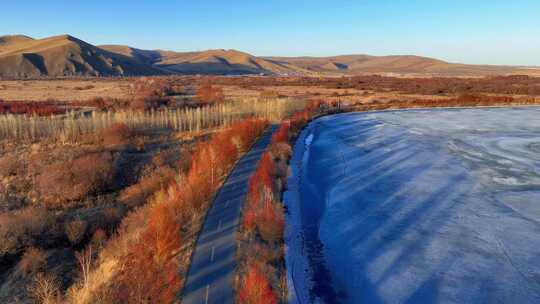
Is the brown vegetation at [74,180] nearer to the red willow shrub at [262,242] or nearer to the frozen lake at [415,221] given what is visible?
the red willow shrub at [262,242]

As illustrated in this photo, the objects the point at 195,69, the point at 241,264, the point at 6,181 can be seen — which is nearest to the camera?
the point at 241,264

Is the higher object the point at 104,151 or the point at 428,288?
the point at 104,151

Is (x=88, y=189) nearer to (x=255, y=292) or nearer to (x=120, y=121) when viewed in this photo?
(x=120, y=121)

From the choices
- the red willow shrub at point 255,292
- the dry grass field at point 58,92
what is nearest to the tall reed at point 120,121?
the dry grass field at point 58,92

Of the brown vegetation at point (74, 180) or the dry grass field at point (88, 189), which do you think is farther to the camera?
the brown vegetation at point (74, 180)

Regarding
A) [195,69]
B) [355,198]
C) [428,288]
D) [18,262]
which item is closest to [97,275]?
[18,262]

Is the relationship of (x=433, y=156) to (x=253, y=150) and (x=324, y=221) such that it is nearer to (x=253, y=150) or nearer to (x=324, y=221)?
(x=253, y=150)
